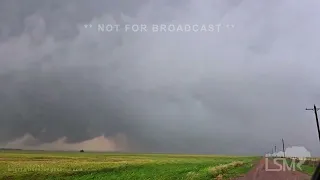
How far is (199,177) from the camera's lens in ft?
93.6

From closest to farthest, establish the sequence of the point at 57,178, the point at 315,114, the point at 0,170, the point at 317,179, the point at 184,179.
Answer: the point at 317,179, the point at 184,179, the point at 57,178, the point at 315,114, the point at 0,170

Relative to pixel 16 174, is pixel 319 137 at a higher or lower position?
higher

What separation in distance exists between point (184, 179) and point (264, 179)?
21.1 feet

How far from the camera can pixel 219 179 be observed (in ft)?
85.9

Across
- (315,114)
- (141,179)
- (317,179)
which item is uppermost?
(315,114)

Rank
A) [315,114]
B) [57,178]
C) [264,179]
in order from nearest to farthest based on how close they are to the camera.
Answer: [264,179]
[57,178]
[315,114]

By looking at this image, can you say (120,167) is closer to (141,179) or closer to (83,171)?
(83,171)

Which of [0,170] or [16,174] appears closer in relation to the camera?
[16,174]

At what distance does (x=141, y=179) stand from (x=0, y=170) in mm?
14629

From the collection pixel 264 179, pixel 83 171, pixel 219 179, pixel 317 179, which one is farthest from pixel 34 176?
pixel 317 179

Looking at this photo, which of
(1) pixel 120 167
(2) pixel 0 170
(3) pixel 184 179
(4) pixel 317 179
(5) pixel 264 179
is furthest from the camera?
(1) pixel 120 167

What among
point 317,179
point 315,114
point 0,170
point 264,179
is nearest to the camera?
point 317,179

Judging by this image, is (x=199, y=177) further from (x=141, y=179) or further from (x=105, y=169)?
(x=105, y=169)

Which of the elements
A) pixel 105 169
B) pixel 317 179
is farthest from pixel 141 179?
pixel 317 179
